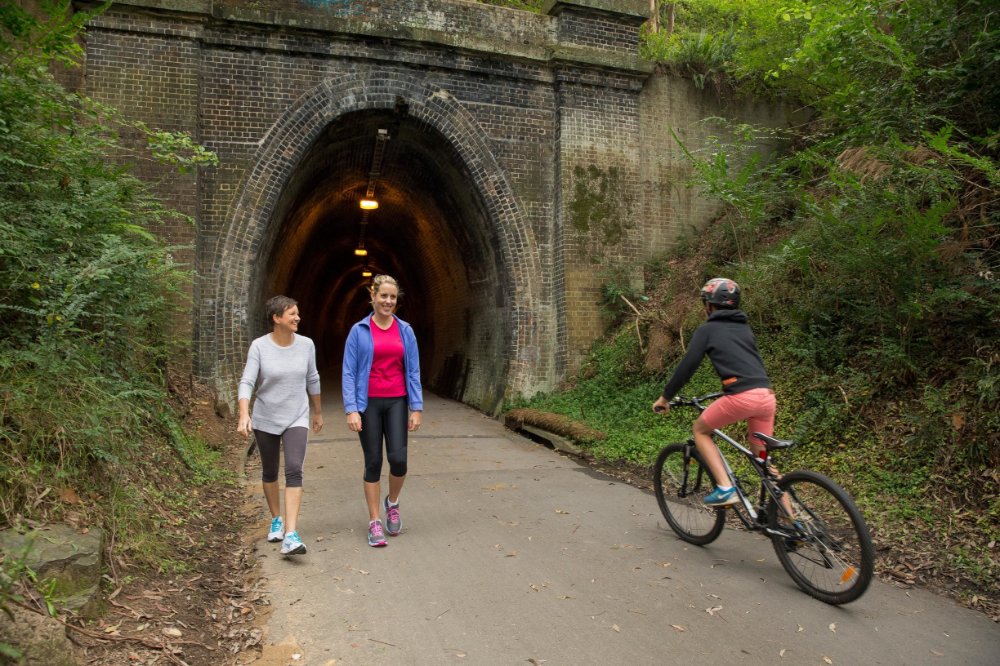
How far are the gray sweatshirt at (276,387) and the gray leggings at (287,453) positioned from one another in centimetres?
5

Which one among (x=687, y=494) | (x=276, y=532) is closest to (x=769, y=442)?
(x=687, y=494)

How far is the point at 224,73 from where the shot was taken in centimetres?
1085

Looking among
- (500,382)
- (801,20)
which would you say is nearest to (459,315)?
(500,382)

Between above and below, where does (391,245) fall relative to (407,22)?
below

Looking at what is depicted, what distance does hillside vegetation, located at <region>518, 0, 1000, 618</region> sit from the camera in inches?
200

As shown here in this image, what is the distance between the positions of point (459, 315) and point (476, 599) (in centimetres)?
1248

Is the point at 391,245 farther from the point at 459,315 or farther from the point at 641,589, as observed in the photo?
the point at 641,589

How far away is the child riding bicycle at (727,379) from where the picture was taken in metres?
4.57

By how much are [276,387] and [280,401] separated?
0.11 metres

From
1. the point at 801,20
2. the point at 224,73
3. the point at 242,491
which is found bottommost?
the point at 242,491

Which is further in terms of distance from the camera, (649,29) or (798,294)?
(649,29)

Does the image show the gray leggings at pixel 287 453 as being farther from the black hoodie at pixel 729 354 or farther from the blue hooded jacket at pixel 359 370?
the black hoodie at pixel 729 354

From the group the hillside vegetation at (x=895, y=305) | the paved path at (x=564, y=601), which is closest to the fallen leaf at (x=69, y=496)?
the paved path at (x=564, y=601)

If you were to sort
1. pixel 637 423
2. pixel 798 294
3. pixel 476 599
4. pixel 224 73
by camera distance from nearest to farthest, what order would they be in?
pixel 476 599 → pixel 798 294 → pixel 637 423 → pixel 224 73
